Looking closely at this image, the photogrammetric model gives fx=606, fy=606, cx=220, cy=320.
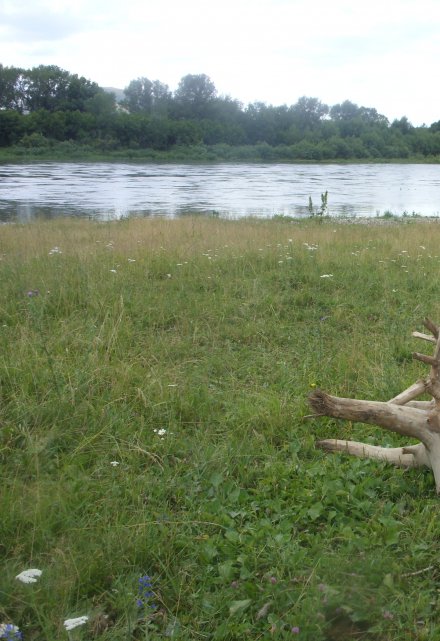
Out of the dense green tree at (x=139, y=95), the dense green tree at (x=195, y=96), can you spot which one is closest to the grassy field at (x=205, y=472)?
the dense green tree at (x=195, y=96)

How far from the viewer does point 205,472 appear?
307 cm

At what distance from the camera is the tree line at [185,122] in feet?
253

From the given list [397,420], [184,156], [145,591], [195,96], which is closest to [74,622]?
[145,591]

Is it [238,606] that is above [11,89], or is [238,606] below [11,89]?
below

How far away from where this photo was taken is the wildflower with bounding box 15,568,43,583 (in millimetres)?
2137

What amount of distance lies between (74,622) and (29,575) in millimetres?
290

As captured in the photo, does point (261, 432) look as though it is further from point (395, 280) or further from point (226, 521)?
point (395, 280)

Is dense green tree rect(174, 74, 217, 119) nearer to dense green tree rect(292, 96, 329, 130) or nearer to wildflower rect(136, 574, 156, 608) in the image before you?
dense green tree rect(292, 96, 329, 130)

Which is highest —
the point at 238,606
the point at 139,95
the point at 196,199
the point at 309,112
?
the point at 139,95

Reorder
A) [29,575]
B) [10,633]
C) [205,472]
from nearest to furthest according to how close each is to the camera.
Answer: [10,633] → [29,575] → [205,472]

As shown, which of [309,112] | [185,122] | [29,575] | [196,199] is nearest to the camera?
[29,575]

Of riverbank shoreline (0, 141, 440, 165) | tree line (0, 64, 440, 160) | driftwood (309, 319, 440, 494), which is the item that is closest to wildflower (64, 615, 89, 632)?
driftwood (309, 319, 440, 494)

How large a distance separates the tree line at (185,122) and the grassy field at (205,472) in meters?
72.6

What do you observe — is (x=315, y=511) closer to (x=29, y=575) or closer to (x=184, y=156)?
(x=29, y=575)
